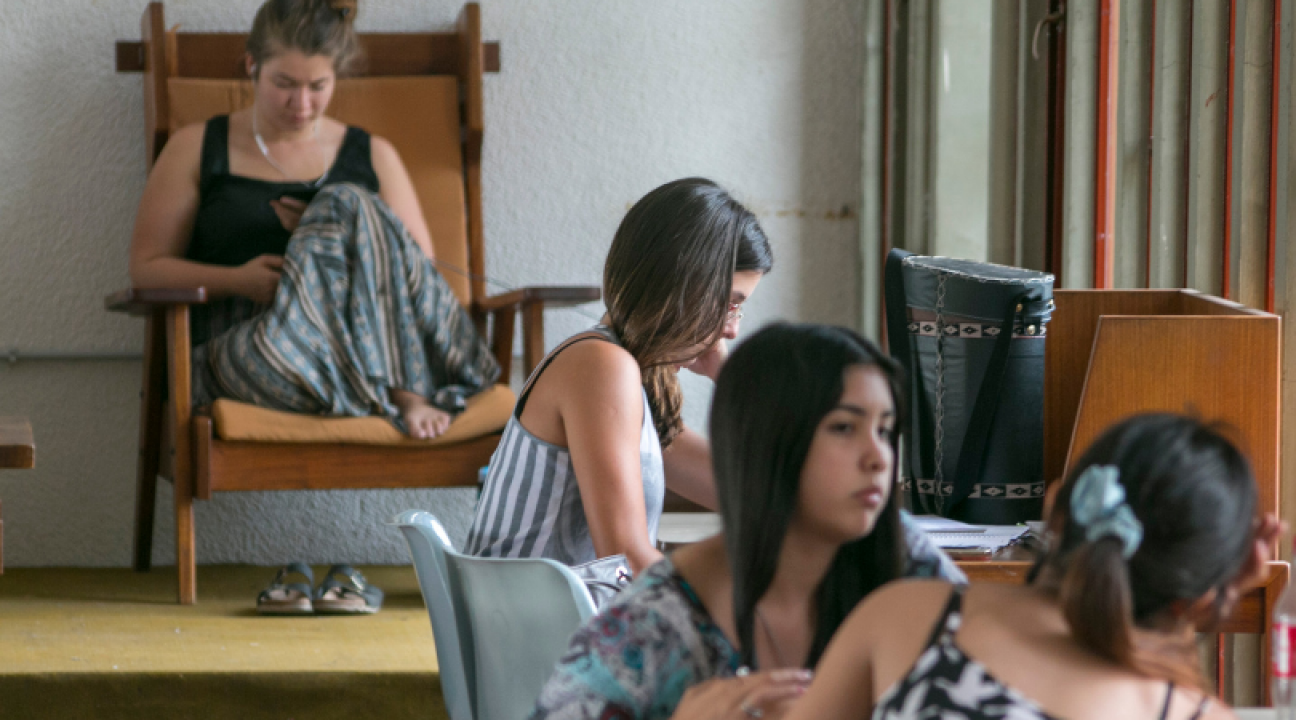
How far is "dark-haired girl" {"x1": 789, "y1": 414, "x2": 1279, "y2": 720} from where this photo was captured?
605 mm

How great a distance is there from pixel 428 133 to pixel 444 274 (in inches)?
12.6

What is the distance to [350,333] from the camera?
2.49 m

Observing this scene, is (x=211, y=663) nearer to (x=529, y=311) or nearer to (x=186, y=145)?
(x=529, y=311)

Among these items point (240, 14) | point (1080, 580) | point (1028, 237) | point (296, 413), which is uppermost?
point (240, 14)

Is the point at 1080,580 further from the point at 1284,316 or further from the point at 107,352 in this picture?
the point at 107,352

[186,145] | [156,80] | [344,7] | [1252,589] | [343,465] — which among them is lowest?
[343,465]

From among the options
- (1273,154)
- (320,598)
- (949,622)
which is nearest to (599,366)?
(949,622)

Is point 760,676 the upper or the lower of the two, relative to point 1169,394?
lower

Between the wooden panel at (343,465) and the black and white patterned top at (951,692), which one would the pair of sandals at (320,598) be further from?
the black and white patterned top at (951,692)

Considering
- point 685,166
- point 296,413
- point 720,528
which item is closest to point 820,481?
point 720,528

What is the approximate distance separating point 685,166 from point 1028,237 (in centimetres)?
112

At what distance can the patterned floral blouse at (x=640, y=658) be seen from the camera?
0.82 meters

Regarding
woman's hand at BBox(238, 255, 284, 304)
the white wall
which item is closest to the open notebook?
woman's hand at BBox(238, 255, 284, 304)

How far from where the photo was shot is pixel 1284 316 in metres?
1.35
